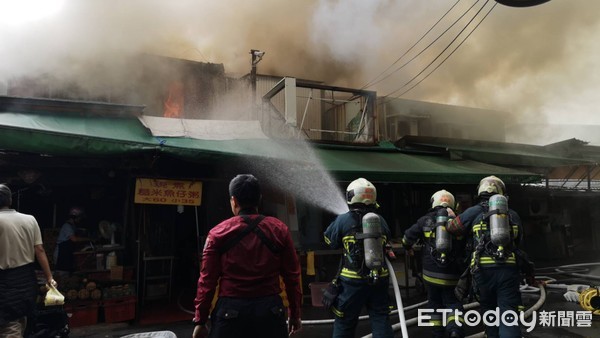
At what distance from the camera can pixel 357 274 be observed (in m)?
3.88

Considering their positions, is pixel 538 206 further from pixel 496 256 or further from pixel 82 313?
pixel 82 313

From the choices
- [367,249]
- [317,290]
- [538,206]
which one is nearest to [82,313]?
[317,290]

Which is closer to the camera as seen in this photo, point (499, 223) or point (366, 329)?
point (499, 223)

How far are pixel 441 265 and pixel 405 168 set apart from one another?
140 inches

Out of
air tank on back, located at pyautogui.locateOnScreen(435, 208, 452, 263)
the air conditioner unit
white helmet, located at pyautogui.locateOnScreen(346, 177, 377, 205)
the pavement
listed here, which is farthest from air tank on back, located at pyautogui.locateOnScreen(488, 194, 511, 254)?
the air conditioner unit

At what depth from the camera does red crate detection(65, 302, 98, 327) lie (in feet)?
17.9

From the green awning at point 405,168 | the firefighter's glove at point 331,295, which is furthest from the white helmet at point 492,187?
the green awning at point 405,168

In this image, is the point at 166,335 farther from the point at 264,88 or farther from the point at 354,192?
the point at 264,88

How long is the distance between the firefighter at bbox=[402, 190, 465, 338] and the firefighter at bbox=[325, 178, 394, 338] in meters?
0.96

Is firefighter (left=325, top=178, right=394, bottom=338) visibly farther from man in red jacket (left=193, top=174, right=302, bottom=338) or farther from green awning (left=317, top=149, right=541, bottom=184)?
green awning (left=317, top=149, right=541, bottom=184)

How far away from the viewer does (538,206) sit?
12.3 meters

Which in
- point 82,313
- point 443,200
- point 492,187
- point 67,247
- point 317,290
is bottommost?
point 82,313

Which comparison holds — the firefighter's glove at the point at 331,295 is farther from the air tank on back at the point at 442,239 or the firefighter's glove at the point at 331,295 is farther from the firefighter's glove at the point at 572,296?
the firefighter's glove at the point at 572,296

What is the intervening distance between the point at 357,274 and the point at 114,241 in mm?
5119
